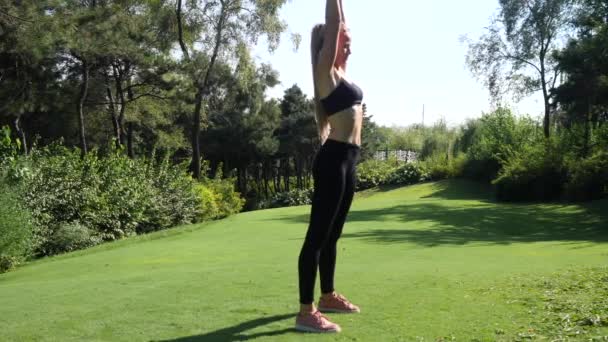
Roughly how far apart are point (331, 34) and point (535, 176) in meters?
25.0

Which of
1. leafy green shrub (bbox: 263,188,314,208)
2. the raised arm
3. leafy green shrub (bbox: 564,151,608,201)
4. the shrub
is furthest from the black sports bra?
leafy green shrub (bbox: 263,188,314,208)

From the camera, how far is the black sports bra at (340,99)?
4246 millimetres

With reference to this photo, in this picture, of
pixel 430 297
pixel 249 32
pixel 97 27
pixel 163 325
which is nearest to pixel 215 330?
pixel 163 325

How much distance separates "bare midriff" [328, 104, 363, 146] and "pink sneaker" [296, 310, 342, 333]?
1190 mm

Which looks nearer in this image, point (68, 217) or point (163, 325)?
point (163, 325)

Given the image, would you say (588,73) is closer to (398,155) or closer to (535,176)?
(535,176)

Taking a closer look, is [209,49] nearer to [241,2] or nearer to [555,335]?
[241,2]

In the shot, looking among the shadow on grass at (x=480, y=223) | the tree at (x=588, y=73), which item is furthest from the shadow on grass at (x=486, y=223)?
the tree at (x=588, y=73)

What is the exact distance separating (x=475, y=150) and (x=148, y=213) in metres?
24.9

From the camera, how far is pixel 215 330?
13.4 feet

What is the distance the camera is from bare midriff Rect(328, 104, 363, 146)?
421 centimetres

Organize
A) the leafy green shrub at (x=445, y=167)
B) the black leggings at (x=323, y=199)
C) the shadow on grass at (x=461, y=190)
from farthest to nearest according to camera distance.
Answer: the leafy green shrub at (x=445, y=167) → the shadow on grass at (x=461, y=190) → the black leggings at (x=323, y=199)

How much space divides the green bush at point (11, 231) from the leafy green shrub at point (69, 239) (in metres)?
2.66

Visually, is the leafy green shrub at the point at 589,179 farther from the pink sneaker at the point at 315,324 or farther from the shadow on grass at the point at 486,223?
the pink sneaker at the point at 315,324
